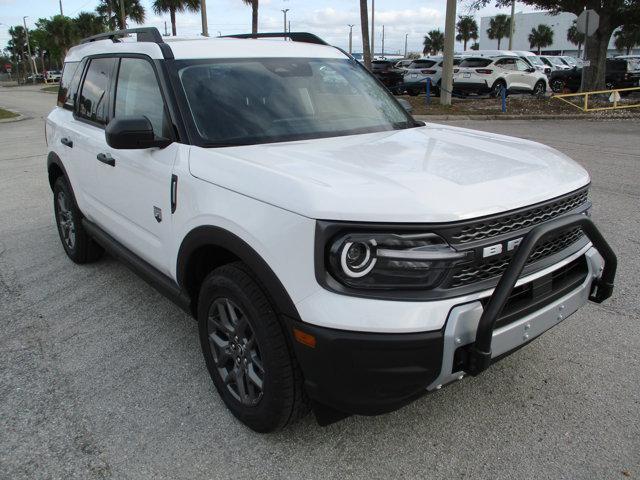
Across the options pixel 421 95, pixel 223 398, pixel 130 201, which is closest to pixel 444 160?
pixel 223 398

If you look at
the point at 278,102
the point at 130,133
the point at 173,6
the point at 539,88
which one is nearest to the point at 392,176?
the point at 278,102

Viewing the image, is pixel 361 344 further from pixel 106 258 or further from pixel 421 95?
pixel 421 95

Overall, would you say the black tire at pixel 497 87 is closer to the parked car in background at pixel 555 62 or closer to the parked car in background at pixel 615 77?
the parked car in background at pixel 615 77

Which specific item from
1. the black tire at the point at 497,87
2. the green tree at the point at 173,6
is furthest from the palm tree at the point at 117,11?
the black tire at the point at 497,87

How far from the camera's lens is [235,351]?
2.72 meters

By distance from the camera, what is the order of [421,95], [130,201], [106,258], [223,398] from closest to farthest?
[223,398], [130,201], [106,258], [421,95]

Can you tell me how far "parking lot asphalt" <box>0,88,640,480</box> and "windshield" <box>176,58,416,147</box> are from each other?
56.3 inches

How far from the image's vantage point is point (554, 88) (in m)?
25.2

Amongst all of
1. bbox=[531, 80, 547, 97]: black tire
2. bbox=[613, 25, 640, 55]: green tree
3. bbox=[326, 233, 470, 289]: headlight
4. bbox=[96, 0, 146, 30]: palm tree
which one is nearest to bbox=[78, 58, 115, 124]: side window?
bbox=[326, 233, 470, 289]: headlight

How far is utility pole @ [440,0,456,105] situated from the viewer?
1709 cm

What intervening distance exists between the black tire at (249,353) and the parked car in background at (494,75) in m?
20.8

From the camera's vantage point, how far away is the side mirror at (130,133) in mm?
2850

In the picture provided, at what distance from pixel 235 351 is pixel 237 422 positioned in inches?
15.4

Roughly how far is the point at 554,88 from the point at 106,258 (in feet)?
80.4
